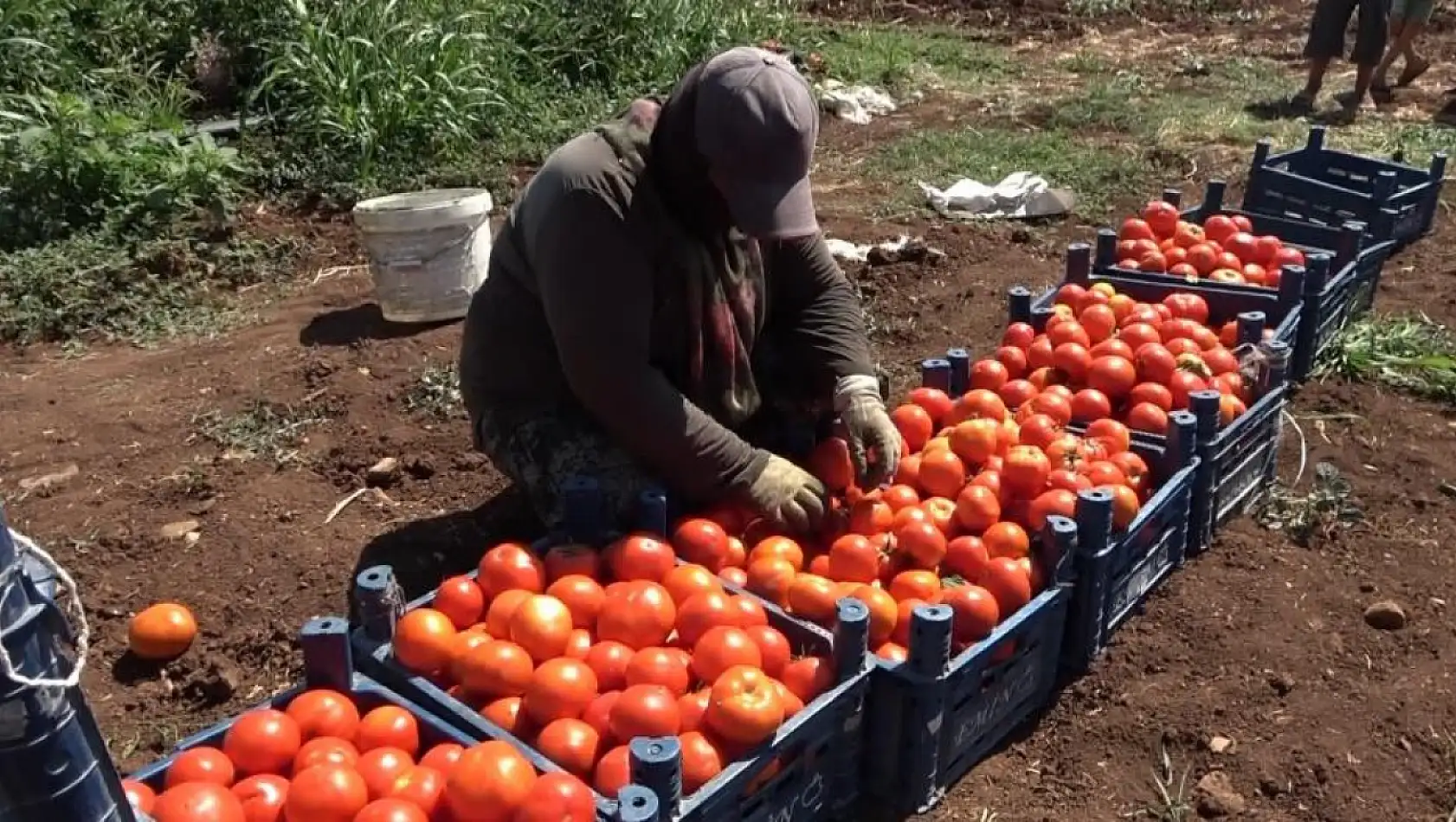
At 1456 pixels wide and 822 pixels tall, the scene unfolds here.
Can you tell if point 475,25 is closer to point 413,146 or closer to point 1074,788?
point 413,146

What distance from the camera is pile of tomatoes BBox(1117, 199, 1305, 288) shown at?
5.12 m

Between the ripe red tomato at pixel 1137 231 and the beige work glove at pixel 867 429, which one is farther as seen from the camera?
the ripe red tomato at pixel 1137 231

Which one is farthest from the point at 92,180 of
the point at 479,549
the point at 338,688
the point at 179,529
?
the point at 338,688

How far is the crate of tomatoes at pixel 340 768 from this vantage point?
2.28 metres

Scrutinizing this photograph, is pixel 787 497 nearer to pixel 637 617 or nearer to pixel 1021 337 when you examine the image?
pixel 637 617

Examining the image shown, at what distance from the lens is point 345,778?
2.35m

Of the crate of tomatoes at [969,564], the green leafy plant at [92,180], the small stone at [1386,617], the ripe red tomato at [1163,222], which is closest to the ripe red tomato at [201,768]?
the crate of tomatoes at [969,564]

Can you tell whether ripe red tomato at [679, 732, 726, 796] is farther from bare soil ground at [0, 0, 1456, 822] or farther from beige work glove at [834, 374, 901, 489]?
beige work glove at [834, 374, 901, 489]

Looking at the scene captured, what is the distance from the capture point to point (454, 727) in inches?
105

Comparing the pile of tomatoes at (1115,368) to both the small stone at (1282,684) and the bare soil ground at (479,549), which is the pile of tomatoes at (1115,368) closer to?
the bare soil ground at (479,549)

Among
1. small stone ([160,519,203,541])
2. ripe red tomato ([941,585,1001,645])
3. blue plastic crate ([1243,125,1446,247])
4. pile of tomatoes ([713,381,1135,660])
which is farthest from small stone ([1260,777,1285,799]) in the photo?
blue plastic crate ([1243,125,1446,247])

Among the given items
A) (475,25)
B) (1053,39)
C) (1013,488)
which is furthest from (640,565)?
(1053,39)

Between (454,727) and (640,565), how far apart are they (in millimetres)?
594

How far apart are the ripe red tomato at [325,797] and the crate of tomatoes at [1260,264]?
374cm
